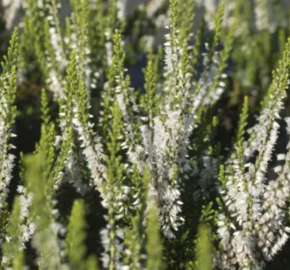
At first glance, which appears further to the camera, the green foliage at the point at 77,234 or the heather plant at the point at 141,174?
the heather plant at the point at 141,174

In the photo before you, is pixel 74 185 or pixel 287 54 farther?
pixel 74 185

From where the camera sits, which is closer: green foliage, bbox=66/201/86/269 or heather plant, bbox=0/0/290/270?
green foliage, bbox=66/201/86/269

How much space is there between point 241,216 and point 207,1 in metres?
5.87

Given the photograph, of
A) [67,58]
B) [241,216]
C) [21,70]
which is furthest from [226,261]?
[21,70]

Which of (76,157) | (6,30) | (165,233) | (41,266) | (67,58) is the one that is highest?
(6,30)

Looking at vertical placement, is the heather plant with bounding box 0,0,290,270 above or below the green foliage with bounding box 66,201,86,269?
above

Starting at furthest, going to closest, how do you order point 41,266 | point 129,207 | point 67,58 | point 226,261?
1. point 67,58
2. point 226,261
3. point 129,207
4. point 41,266

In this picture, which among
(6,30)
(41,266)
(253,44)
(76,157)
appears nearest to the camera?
(41,266)

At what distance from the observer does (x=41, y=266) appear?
13.1ft

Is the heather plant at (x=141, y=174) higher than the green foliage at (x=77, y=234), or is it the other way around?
the heather plant at (x=141, y=174)

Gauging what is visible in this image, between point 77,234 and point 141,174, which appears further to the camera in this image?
point 141,174

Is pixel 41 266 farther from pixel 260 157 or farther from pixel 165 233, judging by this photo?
pixel 260 157

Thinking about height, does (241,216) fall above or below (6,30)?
below

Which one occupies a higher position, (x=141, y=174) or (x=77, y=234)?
(x=141, y=174)
